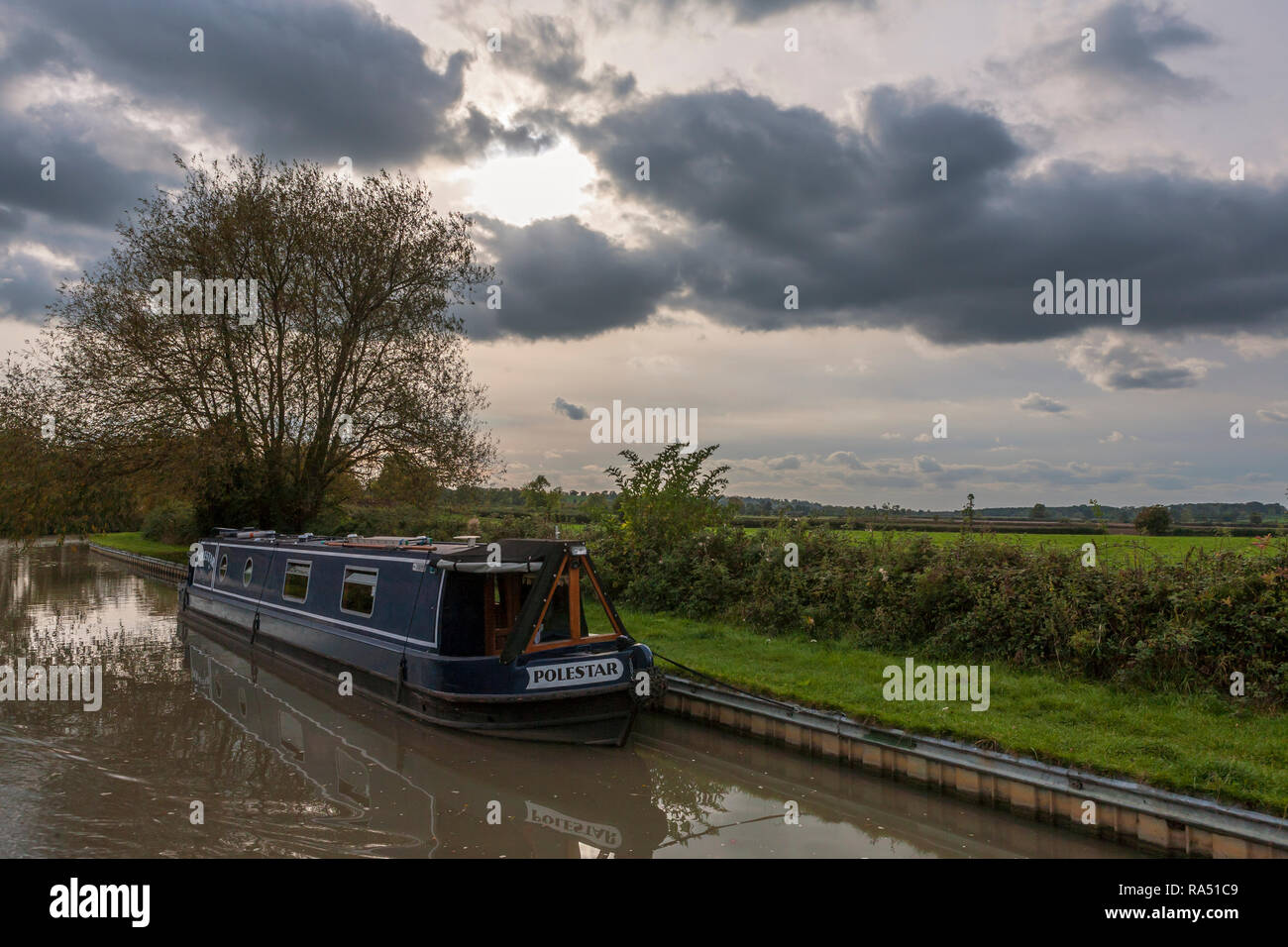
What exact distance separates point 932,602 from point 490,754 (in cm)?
516

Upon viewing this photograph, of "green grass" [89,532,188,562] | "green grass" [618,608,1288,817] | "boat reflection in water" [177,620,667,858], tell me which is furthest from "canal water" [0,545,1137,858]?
"green grass" [89,532,188,562]

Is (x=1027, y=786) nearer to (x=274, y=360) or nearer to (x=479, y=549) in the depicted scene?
(x=479, y=549)

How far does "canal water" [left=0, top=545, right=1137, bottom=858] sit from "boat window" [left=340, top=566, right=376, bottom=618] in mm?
1102

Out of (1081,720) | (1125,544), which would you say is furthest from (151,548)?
(1081,720)

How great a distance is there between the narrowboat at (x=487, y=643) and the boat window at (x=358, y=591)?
23 millimetres

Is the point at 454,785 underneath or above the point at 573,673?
underneath

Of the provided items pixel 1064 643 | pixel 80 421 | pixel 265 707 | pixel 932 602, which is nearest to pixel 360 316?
pixel 80 421

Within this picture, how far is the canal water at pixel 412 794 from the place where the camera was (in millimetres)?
5109

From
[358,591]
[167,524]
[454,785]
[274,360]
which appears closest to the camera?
[454,785]

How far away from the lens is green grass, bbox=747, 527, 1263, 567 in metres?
7.55

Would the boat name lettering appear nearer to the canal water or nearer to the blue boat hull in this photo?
the blue boat hull

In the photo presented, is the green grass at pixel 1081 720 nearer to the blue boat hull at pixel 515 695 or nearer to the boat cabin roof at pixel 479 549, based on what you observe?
the blue boat hull at pixel 515 695

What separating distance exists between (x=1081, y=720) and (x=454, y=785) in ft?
16.6

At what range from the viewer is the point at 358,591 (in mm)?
9266
